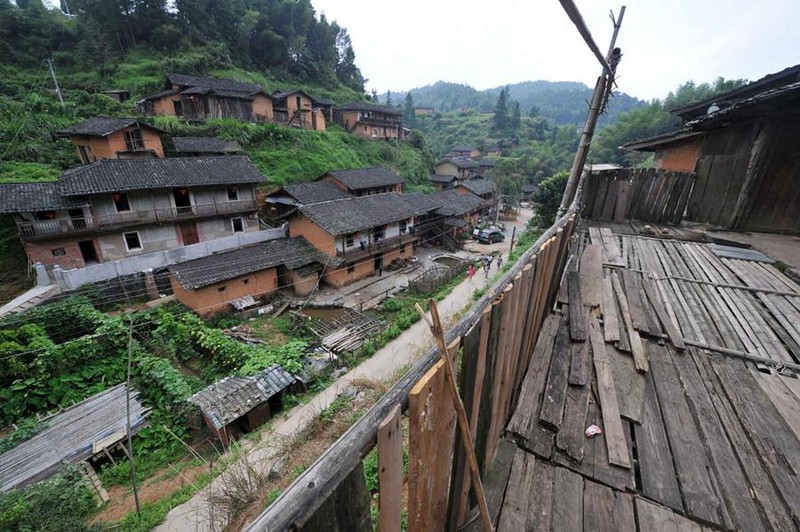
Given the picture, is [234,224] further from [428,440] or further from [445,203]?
[428,440]

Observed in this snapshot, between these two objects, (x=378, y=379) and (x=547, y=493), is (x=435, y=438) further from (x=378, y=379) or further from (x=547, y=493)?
(x=378, y=379)

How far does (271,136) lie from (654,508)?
116 ft

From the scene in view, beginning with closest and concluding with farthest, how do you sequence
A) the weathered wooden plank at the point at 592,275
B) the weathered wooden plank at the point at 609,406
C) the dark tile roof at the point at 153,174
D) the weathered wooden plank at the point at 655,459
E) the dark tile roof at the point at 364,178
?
the weathered wooden plank at the point at 655,459, the weathered wooden plank at the point at 609,406, the weathered wooden plank at the point at 592,275, the dark tile roof at the point at 153,174, the dark tile roof at the point at 364,178

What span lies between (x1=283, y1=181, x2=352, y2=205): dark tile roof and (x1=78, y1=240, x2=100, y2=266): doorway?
11599 millimetres

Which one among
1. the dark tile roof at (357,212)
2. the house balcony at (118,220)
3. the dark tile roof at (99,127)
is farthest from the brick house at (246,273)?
the dark tile roof at (99,127)

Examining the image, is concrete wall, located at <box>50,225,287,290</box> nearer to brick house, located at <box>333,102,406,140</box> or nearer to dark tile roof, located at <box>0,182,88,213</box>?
dark tile roof, located at <box>0,182,88,213</box>

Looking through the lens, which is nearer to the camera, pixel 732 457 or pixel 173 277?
pixel 732 457

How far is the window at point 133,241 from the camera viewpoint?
17.5m

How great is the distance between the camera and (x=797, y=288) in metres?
4.48

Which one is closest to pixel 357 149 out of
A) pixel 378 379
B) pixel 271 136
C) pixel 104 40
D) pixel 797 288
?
pixel 271 136

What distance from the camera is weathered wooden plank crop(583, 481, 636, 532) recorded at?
195 centimetres

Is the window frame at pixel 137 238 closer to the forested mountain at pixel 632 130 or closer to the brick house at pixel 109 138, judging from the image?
the brick house at pixel 109 138

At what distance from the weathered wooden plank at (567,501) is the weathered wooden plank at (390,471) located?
121 cm

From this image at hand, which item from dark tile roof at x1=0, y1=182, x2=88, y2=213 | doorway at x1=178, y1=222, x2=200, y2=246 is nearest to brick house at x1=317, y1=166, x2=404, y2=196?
doorway at x1=178, y1=222, x2=200, y2=246
